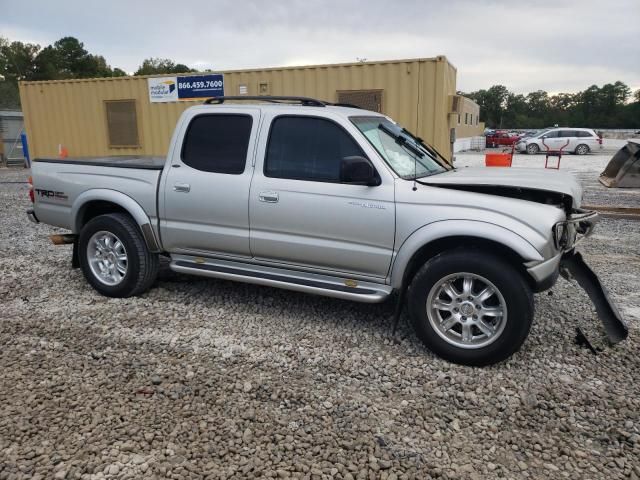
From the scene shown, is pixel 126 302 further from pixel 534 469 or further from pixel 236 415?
pixel 534 469

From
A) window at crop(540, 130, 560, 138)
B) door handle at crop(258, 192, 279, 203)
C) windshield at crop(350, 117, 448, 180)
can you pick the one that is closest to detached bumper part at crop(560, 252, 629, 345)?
windshield at crop(350, 117, 448, 180)

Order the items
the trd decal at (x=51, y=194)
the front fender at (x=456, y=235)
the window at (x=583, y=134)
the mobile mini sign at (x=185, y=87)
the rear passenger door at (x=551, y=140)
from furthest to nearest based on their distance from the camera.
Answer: the rear passenger door at (x=551, y=140) → the window at (x=583, y=134) → the mobile mini sign at (x=185, y=87) → the trd decal at (x=51, y=194) → the front fender at (x=456, y=235)

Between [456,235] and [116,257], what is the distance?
10.8 ft

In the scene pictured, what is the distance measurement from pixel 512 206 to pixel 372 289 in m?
1.19

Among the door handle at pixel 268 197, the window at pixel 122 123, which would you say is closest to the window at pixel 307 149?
the door handle at pixel 268 197

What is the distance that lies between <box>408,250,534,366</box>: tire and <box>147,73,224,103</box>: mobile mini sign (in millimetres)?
9483

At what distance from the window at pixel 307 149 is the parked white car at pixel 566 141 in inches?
1021

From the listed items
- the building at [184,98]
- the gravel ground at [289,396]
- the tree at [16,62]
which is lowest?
the gravel ground at [289,396]

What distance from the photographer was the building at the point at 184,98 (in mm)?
10180

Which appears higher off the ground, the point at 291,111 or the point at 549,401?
the point at 291,111

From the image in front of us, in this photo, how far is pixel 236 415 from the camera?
10.2 feet

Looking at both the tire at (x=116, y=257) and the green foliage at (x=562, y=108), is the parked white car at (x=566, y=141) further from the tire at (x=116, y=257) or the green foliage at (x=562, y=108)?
the green foliage at (x=562, y=108)

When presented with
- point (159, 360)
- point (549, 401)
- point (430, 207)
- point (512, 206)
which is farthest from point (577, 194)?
point (159, 360)

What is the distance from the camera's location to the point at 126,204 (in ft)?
16.0
